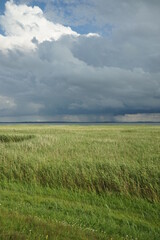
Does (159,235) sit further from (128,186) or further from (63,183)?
(63,183)

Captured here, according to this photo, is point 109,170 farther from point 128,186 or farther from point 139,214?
point 139,214

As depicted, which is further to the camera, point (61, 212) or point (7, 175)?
point (7, 175)

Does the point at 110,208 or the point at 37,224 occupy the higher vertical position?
the point at 37,224

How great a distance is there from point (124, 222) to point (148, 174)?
5351 mm

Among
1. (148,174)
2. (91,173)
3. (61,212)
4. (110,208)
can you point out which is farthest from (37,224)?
(148,174)

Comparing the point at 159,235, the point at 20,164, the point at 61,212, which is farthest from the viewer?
the point at 20,164

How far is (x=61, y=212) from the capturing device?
8609mm

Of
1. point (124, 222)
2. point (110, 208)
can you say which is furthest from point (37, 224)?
point (110, 208)

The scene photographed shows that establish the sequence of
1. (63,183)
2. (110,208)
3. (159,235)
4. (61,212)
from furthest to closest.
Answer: (63,183)
(110,208)
(61,212)
(159,235)

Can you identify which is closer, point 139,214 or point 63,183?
point 139,214

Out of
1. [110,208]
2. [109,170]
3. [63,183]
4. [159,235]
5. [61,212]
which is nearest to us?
[159,235]

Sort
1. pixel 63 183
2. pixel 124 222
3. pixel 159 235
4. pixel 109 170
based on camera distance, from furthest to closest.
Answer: pixel 109 170, pixel 63 183, pixel 124 222, pixel 159 235

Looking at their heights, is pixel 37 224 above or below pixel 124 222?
above

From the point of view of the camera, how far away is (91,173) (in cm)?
1330
